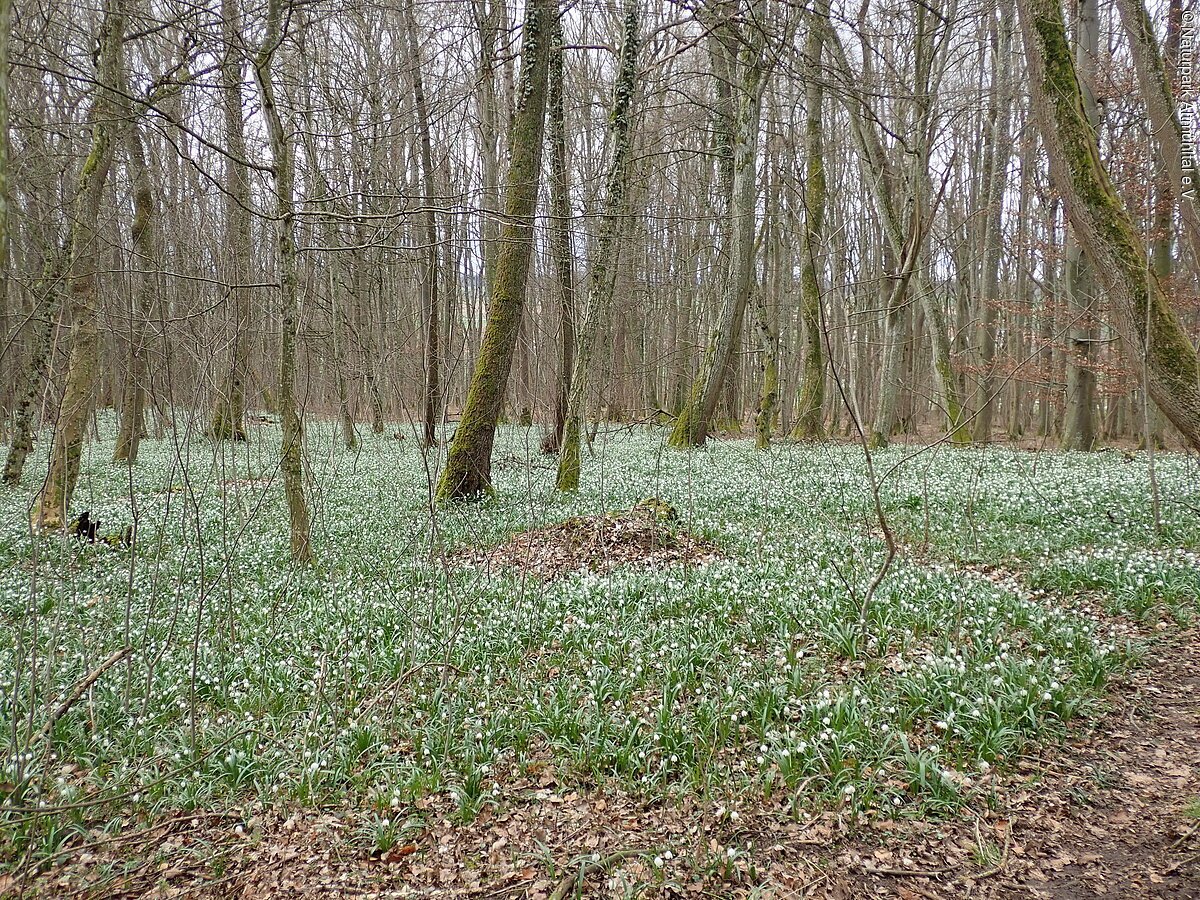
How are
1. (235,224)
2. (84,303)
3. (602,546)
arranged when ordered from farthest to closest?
(235,224), (84,303), (602,546)

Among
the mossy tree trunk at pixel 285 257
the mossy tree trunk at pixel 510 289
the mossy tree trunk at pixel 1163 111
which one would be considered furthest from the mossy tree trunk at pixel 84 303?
the mossy tree trunk at pixel 1163 111

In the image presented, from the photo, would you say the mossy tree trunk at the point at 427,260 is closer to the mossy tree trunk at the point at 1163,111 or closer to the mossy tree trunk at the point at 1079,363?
the mossy tree trunk at the point at 1163,111

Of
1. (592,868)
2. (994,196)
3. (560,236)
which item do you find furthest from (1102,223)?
(994,196)

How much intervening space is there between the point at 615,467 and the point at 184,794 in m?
11.1

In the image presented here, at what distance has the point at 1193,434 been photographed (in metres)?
5.30

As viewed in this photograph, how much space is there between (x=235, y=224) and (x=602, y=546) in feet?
44.5

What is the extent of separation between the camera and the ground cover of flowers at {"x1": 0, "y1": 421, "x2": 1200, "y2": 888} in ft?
11.4

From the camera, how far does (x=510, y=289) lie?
1041 centimetres

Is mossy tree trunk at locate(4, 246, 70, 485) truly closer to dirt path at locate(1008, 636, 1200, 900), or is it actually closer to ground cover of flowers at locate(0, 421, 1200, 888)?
ground cover of flowers at locate(0, 421, 1200, 888)

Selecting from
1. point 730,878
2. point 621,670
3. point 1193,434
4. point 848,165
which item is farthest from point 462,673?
point 848,165

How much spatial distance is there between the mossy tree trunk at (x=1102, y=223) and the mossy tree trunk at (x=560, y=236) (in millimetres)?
6662

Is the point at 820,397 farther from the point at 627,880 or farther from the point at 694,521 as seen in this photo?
the point at 627,880

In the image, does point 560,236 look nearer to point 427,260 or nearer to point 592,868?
point 427,260

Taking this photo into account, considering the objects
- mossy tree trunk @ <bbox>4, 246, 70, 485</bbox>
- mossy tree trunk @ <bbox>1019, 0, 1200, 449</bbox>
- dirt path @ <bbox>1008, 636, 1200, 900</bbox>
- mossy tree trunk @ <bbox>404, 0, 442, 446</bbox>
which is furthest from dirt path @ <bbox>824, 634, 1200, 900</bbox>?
mossy tree trunk @ <bbox>4, 246, 70, 485</bbox>
